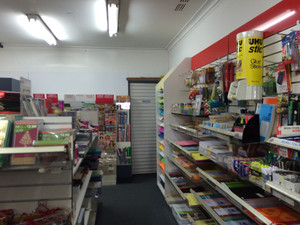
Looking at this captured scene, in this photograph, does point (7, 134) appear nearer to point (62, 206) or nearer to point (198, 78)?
point (62, 206)

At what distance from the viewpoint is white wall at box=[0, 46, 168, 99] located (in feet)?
18.8

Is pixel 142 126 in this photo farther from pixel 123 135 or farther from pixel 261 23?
pixel 261 23

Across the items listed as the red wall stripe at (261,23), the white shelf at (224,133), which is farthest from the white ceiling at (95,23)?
the white shelf at (224,133)

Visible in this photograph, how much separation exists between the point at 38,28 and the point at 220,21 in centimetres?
338

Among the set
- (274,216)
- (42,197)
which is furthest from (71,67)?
(274,216)

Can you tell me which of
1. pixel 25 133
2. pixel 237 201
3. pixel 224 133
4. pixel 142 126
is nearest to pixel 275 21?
pixel 224 133

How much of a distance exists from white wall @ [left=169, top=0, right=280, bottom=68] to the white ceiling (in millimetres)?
250

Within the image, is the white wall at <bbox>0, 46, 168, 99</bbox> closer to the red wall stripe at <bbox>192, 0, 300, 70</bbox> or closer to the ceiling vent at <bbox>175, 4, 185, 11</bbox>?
the ceiling vent at <bbox>175, 4, 185, 11</bbox>

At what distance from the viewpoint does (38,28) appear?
4293 millimetres

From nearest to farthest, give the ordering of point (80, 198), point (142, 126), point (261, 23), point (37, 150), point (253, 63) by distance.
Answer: point (37, 150) < point (253, 63) < point (261, 23) < point (80, 198) < point (142, 126)

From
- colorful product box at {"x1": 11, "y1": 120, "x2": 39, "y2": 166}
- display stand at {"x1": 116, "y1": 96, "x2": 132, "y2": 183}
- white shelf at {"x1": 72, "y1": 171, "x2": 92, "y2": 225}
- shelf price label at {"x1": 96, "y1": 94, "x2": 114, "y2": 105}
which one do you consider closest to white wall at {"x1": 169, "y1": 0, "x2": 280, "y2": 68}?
display stand at {"x1": 116, "y1": 96, "x2": 132, "y2": 183}

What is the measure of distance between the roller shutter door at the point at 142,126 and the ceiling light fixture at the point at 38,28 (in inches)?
89.4

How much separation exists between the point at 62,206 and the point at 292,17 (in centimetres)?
254

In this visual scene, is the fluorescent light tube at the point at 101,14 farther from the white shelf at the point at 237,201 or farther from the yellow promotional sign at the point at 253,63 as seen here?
the white shelf at the point at 237,201
